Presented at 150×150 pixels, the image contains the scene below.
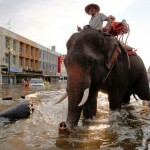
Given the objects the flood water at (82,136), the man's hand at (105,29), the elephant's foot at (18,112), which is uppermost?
the man's hand at (105,29)

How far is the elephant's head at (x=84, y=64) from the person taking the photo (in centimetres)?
475

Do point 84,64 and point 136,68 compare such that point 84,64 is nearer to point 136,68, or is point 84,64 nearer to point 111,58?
point 111,58

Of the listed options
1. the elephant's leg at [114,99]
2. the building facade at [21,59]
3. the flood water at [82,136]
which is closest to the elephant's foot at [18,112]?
the flood water at [82,136]

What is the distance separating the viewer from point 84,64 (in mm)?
4895

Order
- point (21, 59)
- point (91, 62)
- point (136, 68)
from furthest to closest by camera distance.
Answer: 1. point (21, 59)
2. point (136, 68)
3. point (91, 62)

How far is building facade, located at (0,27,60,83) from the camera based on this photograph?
5684cm

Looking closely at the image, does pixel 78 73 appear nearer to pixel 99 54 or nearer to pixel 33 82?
pixel 99 54

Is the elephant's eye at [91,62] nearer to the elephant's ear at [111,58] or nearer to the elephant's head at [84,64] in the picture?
the elephant's head at [84,64]

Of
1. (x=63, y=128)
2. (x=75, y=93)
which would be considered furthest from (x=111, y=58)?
(x=63, y=128)

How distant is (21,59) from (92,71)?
62.5 metres

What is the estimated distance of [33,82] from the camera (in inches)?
1475

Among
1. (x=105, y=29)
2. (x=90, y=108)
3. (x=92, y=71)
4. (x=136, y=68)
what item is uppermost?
(x=105, y=29)

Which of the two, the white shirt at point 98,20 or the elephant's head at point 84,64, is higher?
the white shirt at point 98,20

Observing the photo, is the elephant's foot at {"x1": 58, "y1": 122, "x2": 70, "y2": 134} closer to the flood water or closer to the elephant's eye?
the flood water
